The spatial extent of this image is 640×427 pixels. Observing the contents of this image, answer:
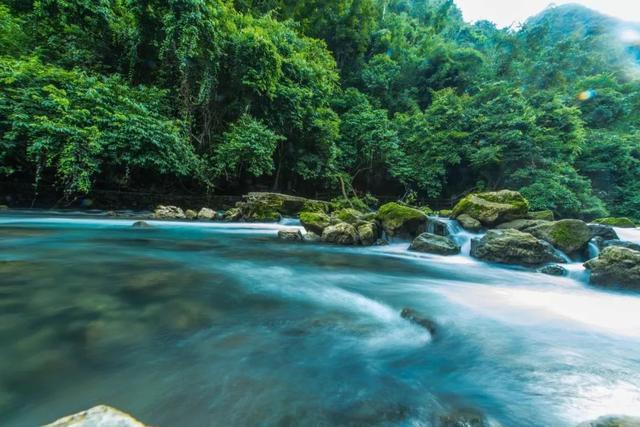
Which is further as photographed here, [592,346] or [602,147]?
[602,147]

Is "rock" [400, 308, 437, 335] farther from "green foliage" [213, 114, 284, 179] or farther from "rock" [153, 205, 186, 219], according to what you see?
"rock" [153, 205, 186, 219]

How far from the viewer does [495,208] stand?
28.0 feet

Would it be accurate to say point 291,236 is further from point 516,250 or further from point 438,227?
point 516,250

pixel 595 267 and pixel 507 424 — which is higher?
pixel 595 267

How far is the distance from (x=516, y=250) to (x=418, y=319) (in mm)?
4360

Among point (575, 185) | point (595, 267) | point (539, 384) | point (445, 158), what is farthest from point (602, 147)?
point (539, 384)

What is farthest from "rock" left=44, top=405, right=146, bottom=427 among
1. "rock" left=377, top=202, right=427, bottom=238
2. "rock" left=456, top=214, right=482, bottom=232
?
A: "rock" left=456, top=214, right=482, bottom=232

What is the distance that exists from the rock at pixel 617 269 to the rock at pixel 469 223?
11.5 feet

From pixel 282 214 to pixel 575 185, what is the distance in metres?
16.7

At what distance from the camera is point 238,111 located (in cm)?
1459

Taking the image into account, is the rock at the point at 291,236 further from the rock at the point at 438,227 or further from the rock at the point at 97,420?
the rock at the point at 97,420

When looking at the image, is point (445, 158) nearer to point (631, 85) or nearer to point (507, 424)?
point (507, 424)

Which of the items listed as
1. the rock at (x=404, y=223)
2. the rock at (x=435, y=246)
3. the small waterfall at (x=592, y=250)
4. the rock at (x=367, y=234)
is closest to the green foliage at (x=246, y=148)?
the rock at (x=367, y=234)

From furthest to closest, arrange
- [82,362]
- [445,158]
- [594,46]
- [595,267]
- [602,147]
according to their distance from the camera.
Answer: [594,46] < [602,147] < [445,158] < [595,267] < [82,362]
